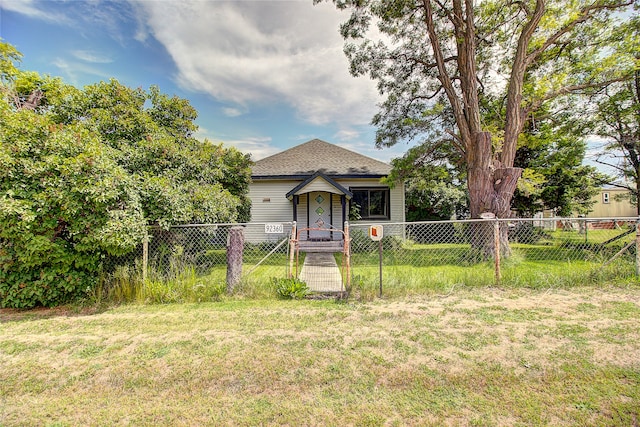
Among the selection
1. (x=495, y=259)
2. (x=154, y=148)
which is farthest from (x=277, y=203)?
(x=495, y=259)

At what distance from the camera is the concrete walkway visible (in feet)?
19.5

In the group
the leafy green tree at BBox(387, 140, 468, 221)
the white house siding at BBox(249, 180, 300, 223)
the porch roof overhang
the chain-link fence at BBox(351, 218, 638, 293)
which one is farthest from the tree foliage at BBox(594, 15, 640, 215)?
the white house siding at BBox(249, 180, 300, 223)

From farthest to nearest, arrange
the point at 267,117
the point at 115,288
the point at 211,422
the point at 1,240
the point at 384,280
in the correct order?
the point at 267,117 → the point at 384,280 → the point at 115,288 → the point at 1,240 → the point at 211,422

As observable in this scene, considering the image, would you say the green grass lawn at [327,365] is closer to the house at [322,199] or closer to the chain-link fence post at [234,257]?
the chain-link fence post at [234,257]

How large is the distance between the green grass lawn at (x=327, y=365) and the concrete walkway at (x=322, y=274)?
1.32 meters

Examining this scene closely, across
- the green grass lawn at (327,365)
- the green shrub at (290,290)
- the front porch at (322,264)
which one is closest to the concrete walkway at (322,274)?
the front porch at (322,264)

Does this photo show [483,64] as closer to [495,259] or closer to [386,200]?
[386,200]

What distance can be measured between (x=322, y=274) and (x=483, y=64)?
41.8 feet

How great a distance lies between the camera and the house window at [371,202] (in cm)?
1377

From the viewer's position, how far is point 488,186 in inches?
365

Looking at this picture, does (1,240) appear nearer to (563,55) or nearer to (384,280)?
(384,280)

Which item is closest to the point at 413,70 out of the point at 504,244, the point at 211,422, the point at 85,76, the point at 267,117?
the point at 267,117

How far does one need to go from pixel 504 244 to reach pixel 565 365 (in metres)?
6.59

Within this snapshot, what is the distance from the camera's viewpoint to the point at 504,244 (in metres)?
8.48
